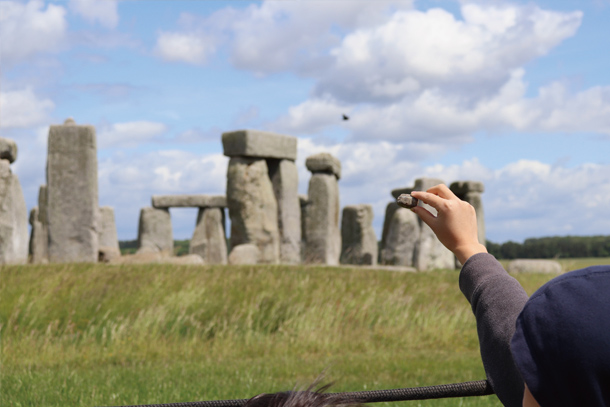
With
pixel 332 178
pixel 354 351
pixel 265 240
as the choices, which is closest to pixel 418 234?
pixel 332 178

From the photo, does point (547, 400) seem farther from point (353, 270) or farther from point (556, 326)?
point (353, 270)

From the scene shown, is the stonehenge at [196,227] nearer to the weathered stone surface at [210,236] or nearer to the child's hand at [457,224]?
the weathered stone surface at [210,236]

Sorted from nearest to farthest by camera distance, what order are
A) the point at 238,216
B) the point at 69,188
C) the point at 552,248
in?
1. the point at 69,188
2. the point at 238,216
3. the point at 552,248

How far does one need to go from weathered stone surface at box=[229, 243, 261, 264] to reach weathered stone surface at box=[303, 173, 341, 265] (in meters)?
2.72

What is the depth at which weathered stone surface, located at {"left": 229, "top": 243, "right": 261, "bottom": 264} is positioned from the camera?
15.7 meters

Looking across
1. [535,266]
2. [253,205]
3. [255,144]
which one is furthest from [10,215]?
[535,266]

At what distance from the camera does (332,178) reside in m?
19.7

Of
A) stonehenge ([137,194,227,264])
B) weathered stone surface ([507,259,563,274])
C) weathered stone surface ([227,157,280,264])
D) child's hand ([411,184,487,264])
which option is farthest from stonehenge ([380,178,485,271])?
child's hand ([411,184,487,264])

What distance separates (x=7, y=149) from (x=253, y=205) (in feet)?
18.5

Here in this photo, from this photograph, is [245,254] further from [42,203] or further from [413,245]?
[42,203]

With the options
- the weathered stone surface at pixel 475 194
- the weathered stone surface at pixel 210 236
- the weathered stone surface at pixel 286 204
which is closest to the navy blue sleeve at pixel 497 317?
the weathered stone surface at pixel 286 204

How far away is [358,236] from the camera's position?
23.3m

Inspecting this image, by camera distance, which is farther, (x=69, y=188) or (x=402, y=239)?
(x=402, y=239)

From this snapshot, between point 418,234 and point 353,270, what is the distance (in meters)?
6.89
